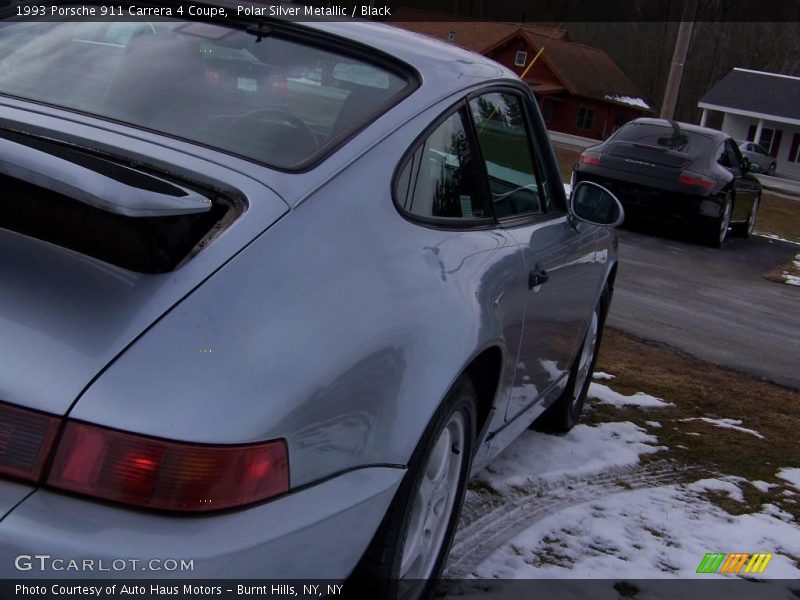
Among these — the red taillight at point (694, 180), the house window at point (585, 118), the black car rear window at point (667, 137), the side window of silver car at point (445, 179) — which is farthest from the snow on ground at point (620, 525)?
the house window at point (585, 118)

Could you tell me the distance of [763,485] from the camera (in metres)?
4.64

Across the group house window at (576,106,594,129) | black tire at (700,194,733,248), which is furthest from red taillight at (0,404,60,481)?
house window at (576,106,594,129)

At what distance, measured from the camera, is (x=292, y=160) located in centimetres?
249

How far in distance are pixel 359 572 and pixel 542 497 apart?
1.83m

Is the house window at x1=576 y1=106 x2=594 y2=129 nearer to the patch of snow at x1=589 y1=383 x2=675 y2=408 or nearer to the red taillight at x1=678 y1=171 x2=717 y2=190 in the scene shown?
the red taillight at x1=678 y1=171 x2=717 y2=190

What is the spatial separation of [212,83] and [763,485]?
10.6 feet

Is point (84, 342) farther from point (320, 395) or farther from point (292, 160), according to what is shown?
point (292, 160)

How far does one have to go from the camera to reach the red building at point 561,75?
59.6 meters

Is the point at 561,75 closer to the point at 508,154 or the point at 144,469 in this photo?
the point at 508,154

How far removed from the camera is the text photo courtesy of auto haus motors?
1.80 m

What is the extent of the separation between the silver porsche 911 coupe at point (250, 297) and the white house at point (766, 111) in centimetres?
5728

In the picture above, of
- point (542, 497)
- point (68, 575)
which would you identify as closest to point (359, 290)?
point (68, 575)

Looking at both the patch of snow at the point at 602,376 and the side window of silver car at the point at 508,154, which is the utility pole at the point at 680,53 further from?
the side window of silver car at the point at 508,154

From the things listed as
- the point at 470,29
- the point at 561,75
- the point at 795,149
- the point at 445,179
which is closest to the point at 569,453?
the point at 445,179
